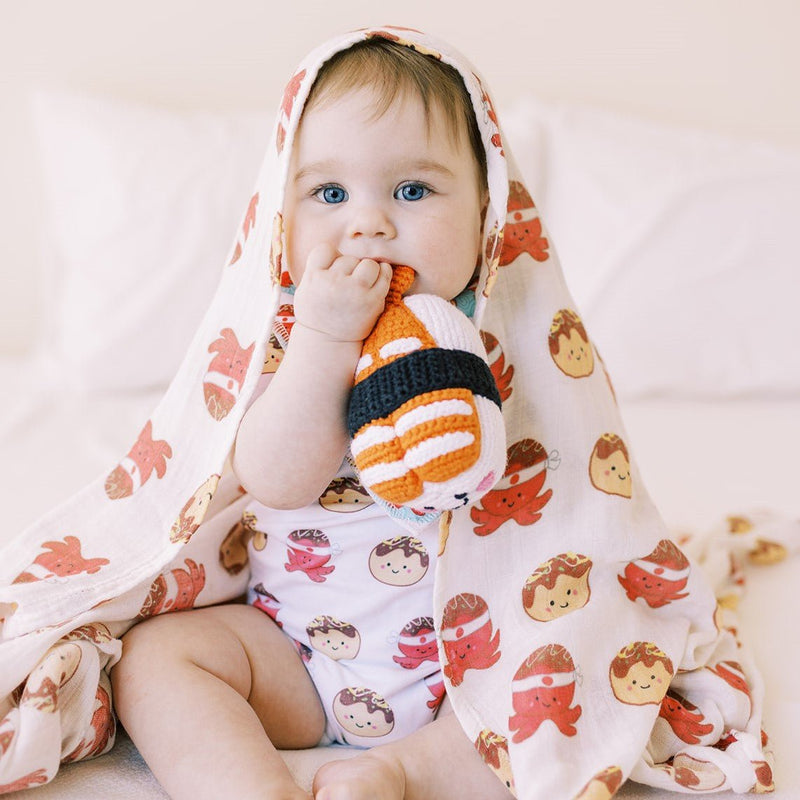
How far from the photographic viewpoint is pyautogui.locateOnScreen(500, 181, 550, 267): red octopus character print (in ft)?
3.30

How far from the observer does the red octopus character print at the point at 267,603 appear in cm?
98

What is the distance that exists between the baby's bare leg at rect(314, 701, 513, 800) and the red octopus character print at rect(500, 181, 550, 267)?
0.45 meters

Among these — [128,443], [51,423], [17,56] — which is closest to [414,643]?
[128,443]

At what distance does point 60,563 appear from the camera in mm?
936

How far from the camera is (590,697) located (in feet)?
2.77

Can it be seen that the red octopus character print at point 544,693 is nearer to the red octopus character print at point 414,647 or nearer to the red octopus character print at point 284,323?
the red octopus character print at point 414,647

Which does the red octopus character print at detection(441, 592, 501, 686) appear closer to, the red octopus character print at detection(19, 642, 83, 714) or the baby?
the baby

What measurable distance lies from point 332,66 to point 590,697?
0.59 m

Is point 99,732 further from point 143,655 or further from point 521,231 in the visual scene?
point 521,231

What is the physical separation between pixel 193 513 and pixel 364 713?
24 centimetres

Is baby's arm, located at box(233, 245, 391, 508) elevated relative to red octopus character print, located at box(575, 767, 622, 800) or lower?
elevated

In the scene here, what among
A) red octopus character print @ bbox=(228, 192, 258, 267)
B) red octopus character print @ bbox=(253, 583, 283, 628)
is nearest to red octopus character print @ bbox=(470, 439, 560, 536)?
red octopus character print @ bbox=(253, 583, 283, 628)

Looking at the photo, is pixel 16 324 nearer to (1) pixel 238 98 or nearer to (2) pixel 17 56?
(2) pixel 17 56

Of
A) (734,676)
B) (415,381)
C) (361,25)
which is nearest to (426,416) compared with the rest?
(415,381)
